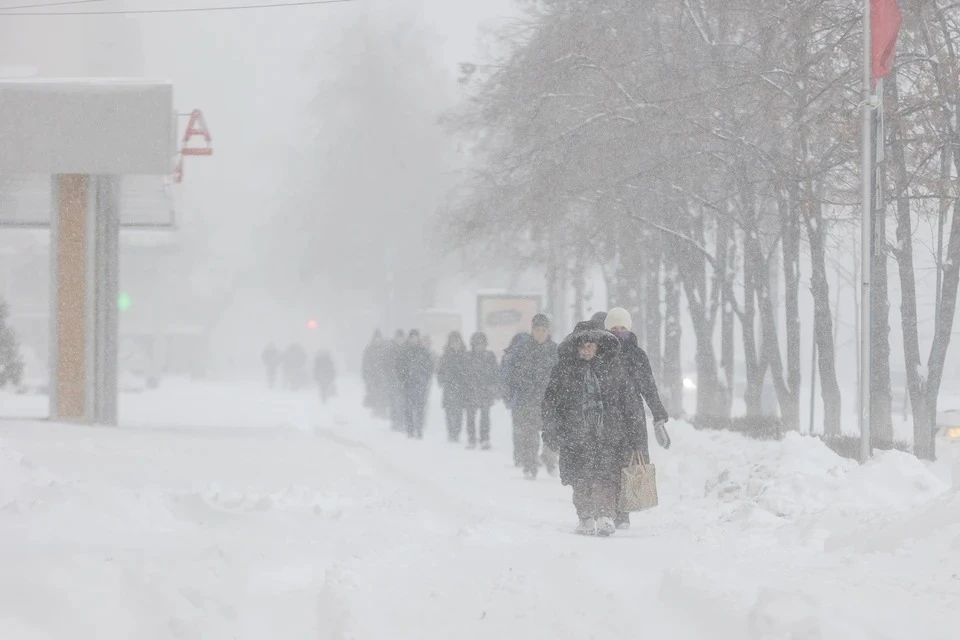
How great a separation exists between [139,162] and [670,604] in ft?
43.9

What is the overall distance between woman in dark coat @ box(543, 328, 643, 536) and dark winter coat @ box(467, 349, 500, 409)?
32.3 ft

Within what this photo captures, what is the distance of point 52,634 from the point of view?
18.9 feet

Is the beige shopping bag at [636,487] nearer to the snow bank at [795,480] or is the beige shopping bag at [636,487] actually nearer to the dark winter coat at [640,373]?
the dark winter coat at [640,373]

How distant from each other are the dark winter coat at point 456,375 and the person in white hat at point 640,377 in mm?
9559

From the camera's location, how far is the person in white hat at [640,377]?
10180mm

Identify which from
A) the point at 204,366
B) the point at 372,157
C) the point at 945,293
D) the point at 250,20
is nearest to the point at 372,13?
the point at 372,157

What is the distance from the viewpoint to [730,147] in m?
20.7

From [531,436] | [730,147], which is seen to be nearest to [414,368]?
[730,147]

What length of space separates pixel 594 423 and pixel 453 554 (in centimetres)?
203

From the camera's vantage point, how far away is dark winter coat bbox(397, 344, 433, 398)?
2306 cm

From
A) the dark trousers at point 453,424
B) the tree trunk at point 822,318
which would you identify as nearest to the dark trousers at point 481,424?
the dark trousers at point 453,424

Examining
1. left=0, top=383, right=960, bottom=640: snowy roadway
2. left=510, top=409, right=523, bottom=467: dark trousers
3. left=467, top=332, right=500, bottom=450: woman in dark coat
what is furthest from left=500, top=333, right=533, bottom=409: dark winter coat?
left=467, top=332, right=500, bottom=450: woman in dark coat

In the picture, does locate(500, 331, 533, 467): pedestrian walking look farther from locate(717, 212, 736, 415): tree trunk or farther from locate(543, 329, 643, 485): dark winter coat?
locate(717, 212, 736, 415): tree trunk

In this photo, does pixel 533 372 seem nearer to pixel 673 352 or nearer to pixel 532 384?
pixel 532 384
